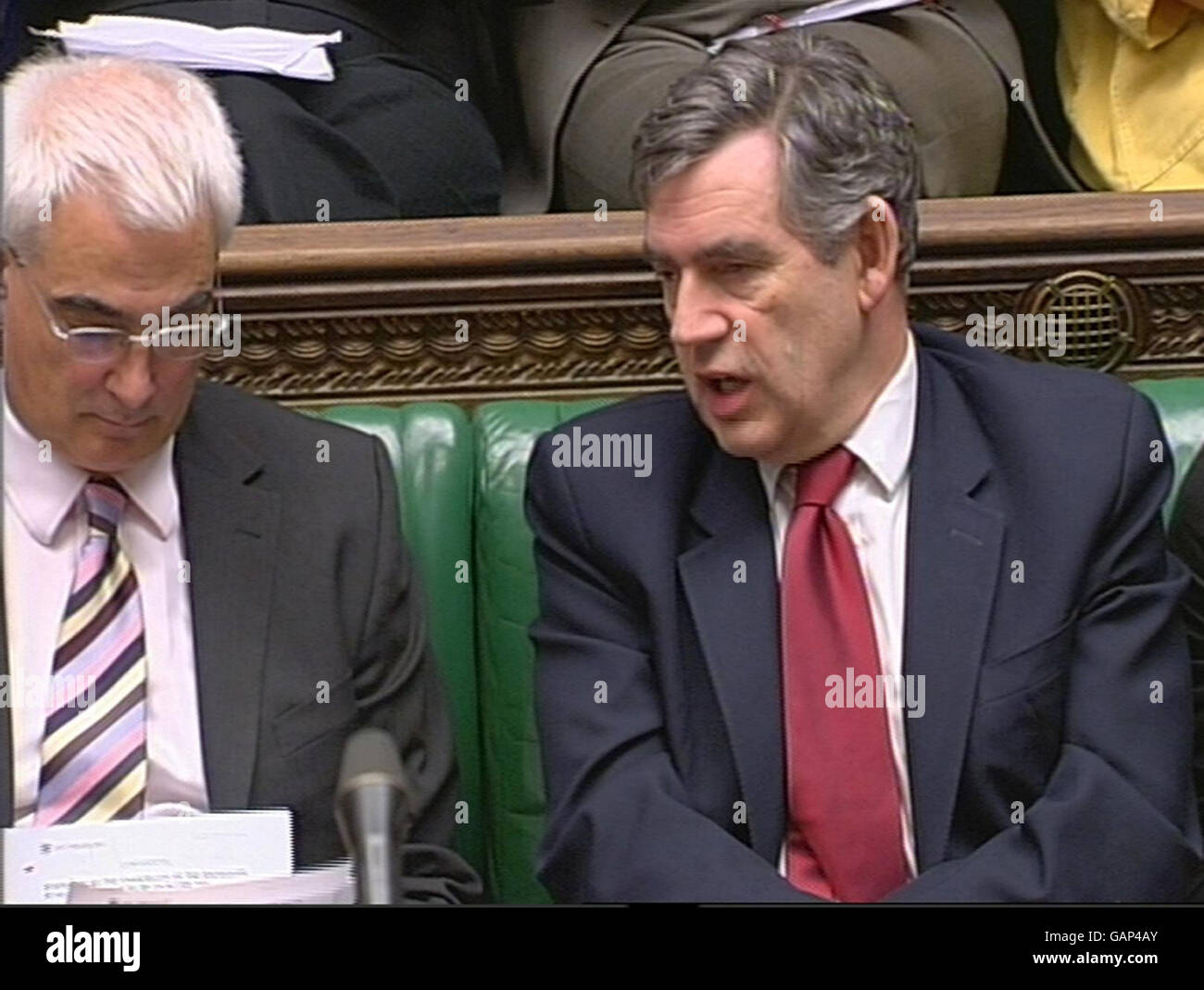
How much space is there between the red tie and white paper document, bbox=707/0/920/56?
1.54 ft

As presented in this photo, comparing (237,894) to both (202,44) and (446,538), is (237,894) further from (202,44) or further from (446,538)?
(202,44)

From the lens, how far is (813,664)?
210cm

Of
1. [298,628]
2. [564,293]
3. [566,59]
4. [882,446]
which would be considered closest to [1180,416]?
[882,446]

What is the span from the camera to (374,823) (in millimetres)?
1506

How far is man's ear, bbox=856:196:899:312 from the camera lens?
210 cm

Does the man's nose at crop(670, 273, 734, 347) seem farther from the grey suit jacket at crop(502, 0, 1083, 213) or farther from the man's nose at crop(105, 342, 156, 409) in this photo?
the man's nose at crop(105, 342, 156, 409)

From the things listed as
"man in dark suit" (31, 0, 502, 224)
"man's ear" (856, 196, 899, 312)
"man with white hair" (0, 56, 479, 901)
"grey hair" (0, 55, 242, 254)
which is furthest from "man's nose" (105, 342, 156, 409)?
"man's ear" (856, 196, 899, 312)

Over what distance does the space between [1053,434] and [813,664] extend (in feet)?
0.92

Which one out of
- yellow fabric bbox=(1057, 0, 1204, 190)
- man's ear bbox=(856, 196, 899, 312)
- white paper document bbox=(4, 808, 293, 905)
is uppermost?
yellow fabric bbox=(1057, 0, 1204, 190)

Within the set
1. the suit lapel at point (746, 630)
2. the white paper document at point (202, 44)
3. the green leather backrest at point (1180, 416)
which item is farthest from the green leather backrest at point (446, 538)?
the green leather backrest at point (1180, 416)

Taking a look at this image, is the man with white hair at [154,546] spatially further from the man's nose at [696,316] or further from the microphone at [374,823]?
the microphone at [374,823]

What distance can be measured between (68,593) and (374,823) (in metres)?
0.70
